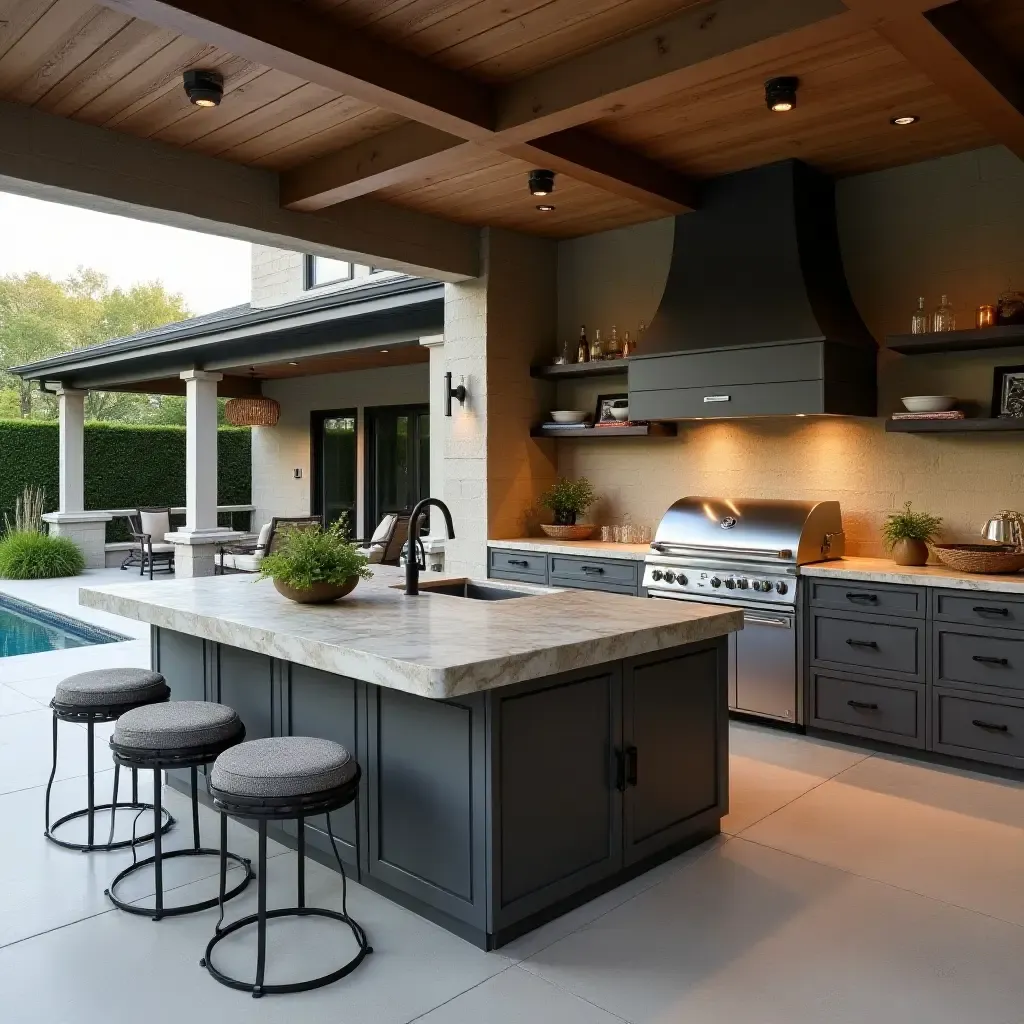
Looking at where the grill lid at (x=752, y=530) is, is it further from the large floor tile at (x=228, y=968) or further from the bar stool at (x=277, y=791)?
the bar stool at (x=277, y=791)

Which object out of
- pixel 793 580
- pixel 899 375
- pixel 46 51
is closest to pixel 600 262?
pixel 899 375

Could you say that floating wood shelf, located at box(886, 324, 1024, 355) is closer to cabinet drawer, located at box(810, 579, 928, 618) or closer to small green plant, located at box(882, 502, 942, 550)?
small green plant, located at box(882, 502, 942, 550)

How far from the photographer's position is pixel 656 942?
8.69 ft

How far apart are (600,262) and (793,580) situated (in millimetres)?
2701

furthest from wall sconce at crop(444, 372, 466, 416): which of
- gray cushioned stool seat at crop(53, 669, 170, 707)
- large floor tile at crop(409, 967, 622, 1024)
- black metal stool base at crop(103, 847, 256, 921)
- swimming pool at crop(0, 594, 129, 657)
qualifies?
large floor tile at crop(409, 967, 622, 1024)

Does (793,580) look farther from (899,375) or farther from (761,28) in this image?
(761,28)

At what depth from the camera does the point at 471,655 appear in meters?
2.46

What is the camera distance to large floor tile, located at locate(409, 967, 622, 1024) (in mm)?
2264

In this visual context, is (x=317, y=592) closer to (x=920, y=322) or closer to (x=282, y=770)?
(x=282, y=770)

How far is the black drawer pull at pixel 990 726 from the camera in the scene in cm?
405

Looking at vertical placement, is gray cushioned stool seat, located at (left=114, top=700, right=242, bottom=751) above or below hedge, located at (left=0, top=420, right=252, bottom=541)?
below

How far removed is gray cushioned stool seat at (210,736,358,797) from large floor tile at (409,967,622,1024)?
0.63 meters

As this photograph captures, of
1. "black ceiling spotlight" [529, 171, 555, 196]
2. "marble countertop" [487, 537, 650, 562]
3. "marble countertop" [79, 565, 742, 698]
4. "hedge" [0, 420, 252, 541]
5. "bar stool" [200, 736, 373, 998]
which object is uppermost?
"black ceiling spotlight" [529, 171, 555, 196]

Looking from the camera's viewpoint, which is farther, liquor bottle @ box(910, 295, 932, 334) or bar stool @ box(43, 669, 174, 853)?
liquor bottle @ box(910, 295, 932, 334)
